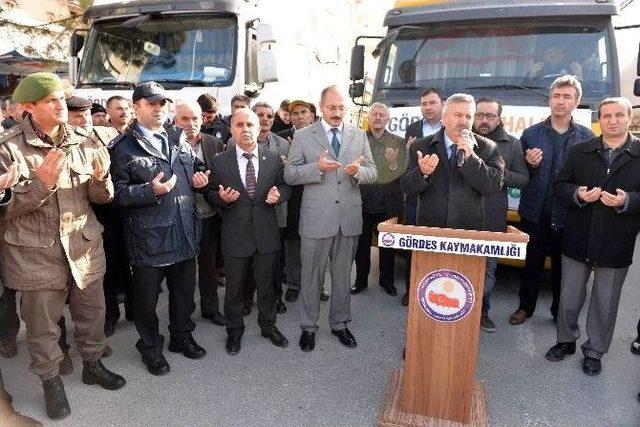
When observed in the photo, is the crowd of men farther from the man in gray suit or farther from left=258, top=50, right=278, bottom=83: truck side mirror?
left=258, top=50, right=278, bottom=83: truck side mirror

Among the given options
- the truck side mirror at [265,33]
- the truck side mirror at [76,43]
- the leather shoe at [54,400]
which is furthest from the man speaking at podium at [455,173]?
the truck side mirror at [76,43]

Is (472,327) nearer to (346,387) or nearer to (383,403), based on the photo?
(383,403)

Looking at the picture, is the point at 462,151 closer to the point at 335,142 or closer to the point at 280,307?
the point at 335,142

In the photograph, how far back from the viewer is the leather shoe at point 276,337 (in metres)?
3.65

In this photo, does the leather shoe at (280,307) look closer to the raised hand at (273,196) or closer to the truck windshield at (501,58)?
the raised hand at (273,196)

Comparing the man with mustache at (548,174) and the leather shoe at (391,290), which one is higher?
the man with mustache at (548,174)

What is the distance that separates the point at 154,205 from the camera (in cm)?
306

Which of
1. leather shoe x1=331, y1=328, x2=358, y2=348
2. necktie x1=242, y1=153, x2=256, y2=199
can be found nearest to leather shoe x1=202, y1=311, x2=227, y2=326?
leather shoe x1=331, y1=328, x2=358, y2=348

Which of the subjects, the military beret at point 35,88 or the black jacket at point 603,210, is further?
the black jacket at point 603,210

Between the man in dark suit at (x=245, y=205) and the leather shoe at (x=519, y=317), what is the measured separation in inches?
82.7

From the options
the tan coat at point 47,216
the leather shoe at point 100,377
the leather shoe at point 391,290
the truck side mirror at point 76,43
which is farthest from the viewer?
the truck side mirror at point 76,43

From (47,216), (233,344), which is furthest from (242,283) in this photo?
(47,216)

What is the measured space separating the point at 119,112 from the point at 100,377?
85.2 inches

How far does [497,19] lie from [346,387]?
3.64 m
